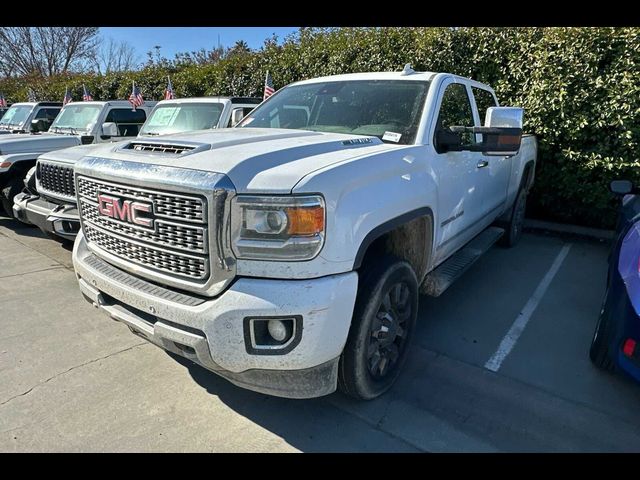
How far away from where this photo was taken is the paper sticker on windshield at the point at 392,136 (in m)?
3.03

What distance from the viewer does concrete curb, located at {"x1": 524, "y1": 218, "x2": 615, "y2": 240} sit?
6680mm

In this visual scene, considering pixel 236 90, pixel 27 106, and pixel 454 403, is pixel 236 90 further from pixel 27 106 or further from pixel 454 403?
pixel 454 403

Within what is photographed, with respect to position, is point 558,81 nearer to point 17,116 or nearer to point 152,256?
point 152,256

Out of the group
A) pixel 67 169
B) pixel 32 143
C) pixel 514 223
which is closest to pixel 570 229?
pixel 514 223

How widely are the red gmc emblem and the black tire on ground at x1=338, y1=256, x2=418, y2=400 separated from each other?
123 centimetres

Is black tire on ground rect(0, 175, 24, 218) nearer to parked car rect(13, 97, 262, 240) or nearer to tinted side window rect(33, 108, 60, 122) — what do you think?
parked car rect(13, 97, 262, 240)

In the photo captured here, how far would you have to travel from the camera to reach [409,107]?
3.26 m

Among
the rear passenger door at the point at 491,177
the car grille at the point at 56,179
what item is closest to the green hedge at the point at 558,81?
the rear passenger door at the point at 491,177

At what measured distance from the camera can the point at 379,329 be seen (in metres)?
2.66

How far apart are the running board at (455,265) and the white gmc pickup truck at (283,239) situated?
0.04 metres

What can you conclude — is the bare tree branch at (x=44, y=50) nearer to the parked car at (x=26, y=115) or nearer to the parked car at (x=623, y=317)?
the parked car at (x=26, y=115)

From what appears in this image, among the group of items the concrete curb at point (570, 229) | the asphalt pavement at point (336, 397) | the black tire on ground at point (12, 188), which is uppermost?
the black tire on ground at point (12, 188)

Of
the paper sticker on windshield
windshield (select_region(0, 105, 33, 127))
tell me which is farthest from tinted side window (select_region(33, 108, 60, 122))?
the paper sticker on windshield
